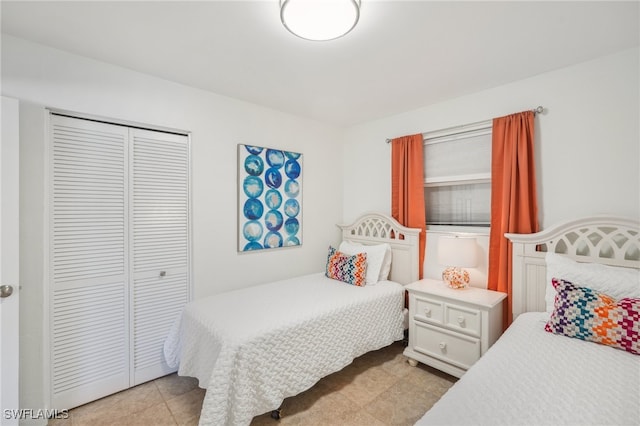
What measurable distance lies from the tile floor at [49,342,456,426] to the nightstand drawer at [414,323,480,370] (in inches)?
7.3

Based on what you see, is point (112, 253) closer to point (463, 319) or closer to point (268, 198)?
point (268, 198)

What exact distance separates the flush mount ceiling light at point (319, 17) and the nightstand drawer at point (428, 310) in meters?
2.18

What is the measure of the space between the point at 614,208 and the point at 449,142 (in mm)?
1363

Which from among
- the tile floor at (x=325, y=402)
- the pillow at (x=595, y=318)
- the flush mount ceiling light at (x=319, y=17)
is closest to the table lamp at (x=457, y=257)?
the pillow at (x=595, y=318)

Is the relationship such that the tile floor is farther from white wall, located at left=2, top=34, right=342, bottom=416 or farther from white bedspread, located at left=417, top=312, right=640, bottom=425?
white bedspread, located at left=417, top=312, right=640, bottom=425

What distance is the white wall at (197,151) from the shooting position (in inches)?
75.0

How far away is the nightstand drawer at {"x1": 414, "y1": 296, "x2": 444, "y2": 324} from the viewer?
248cm

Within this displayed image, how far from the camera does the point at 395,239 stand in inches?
126

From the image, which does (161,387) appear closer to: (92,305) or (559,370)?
(92,305)

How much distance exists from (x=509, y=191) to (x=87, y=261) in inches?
133

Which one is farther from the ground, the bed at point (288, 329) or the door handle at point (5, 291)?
the door handle at point (5, 291)

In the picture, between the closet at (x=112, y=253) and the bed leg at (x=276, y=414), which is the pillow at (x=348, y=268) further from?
the closet at (x=112, y=253)

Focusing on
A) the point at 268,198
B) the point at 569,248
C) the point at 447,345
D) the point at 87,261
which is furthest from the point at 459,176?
the point at 87,261

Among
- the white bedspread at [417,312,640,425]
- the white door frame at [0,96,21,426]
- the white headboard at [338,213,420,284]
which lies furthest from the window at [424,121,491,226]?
the white door frame at [0,96,21,426]
